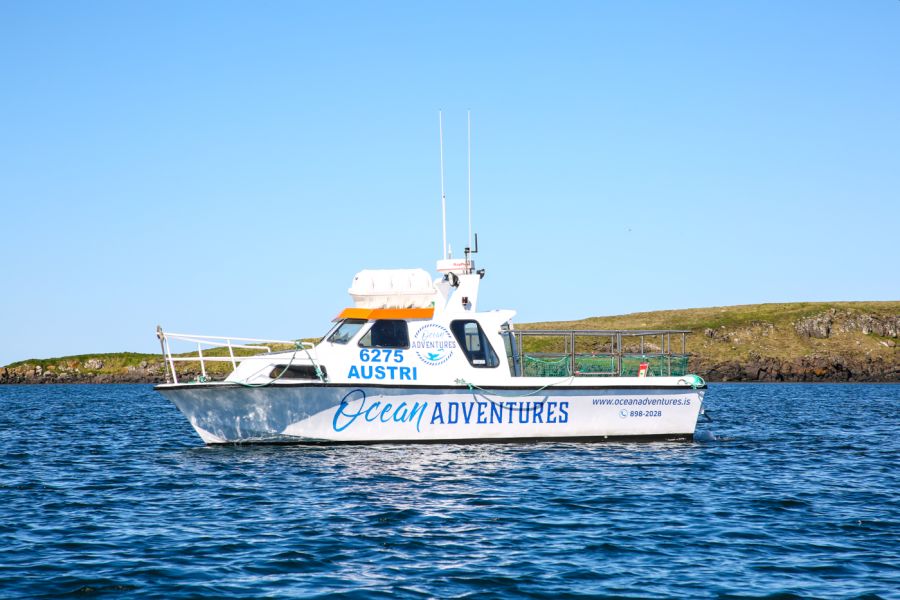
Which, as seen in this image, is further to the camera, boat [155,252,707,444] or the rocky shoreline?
the rocky shoreline

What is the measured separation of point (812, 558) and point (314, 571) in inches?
229

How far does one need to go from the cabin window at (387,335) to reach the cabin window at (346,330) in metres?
0.29

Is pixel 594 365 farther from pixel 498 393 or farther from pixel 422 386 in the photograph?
pixel 422 386

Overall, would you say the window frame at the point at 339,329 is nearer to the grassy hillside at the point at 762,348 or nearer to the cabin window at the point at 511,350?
the cabin window at the point at 511,350

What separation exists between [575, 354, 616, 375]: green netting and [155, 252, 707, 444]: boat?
31 millimetres

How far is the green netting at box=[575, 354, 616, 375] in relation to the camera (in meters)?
21.7

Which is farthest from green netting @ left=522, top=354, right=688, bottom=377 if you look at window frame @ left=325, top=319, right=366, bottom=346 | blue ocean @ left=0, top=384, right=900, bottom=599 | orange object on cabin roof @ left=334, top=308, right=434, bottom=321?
window frame @ left=325, top=319, right=366, bottom=346

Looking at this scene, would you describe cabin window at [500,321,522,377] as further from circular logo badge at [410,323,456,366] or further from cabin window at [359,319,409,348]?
cabin window at [359,319,409,348]

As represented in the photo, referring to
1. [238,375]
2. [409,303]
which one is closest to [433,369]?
[409,303]

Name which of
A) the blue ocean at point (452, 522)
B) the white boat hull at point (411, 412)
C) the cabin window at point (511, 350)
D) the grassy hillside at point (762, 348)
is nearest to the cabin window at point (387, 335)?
the white boat hull at point (411, 412)

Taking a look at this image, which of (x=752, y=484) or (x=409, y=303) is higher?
(x=409, y=303)

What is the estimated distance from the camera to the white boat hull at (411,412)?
18938 mm

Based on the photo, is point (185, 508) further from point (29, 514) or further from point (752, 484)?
point (752, 484)

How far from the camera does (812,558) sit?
35.0 feet
